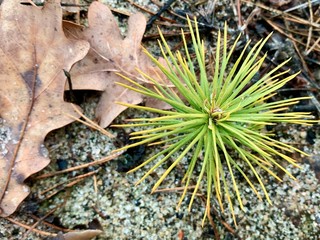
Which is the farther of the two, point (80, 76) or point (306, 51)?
point (306, 51)

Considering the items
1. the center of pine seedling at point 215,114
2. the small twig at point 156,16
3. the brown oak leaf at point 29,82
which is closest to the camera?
the center of pine seedling at point 215,114

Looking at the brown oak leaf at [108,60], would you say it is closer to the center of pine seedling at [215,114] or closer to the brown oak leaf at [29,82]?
the brown oak leaf at [29,82]

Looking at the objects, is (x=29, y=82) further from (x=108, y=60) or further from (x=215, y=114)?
(x=215, y=114)

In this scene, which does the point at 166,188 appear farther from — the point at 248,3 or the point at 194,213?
the point at 248,3

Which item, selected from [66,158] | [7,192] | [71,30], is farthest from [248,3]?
[7,192]

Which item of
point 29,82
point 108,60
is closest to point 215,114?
point 108,60

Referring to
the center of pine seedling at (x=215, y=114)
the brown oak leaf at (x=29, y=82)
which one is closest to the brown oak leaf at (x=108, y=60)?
the brown oak leaf at (x=29, y=82)
